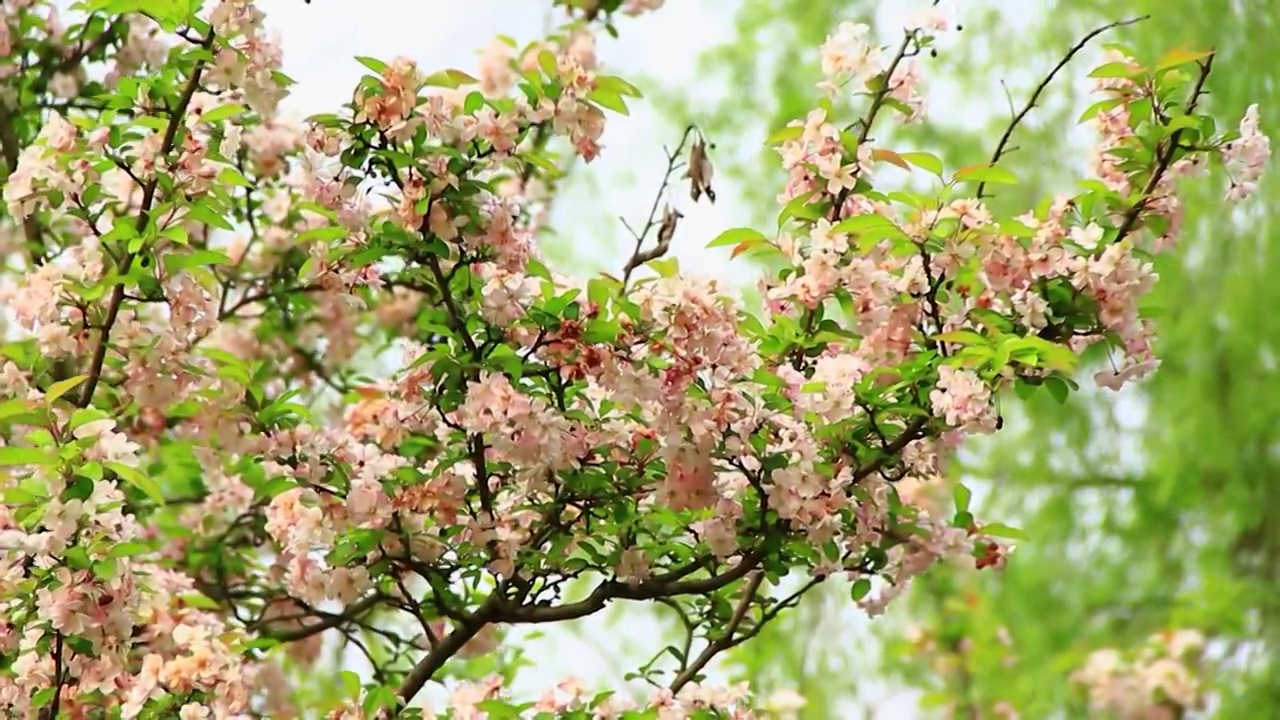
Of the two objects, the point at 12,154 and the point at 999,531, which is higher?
the point at 12,154

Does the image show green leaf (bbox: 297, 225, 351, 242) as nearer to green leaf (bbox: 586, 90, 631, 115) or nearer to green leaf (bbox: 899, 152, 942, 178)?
green leaf (bbox: 586, 90, 631, 115)

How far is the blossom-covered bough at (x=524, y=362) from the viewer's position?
1.28 meters

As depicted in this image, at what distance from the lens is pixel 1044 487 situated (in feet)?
11.3

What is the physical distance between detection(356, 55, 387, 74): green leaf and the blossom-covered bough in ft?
0.04

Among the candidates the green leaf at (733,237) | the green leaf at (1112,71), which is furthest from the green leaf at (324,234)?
the green leaf at (1112,71)

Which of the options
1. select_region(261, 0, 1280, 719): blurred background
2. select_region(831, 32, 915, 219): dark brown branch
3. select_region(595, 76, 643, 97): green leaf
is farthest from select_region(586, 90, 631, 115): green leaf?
select_region(261, 0, 1280, 719): blurred background

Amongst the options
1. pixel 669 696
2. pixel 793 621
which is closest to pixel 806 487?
pixel 669 696

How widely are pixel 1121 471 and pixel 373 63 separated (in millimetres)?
2610

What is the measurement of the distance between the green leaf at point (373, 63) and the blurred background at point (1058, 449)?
5.10ft

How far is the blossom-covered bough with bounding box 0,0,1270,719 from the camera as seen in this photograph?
1278 mm

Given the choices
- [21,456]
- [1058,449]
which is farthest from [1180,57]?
[1058,449]

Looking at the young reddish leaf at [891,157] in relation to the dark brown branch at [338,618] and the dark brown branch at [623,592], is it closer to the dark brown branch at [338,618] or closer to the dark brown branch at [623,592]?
the dark brown branch at [623,592]

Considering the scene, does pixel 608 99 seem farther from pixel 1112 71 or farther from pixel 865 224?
pixel 1112 71

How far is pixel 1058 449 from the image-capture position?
3.46 metres
